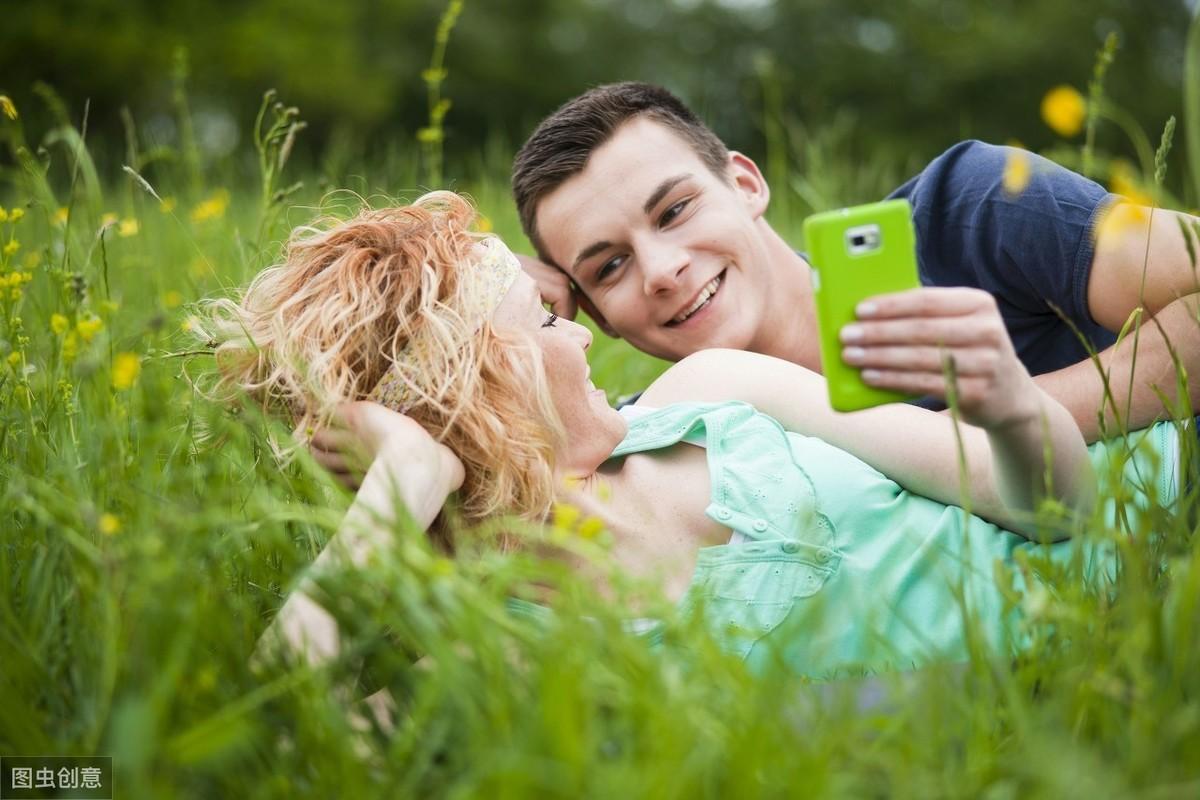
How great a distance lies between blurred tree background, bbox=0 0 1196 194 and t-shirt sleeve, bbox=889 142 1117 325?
1169 cm

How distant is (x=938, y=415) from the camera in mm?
1856

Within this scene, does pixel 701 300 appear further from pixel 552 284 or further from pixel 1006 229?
pixel 1006 229

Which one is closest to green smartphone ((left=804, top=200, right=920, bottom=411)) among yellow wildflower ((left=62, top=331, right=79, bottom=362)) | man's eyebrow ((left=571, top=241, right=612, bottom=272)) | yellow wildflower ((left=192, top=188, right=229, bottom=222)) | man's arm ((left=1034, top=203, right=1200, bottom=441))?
man's arm ((left=1034, top=203, right=1200, bottom=441))

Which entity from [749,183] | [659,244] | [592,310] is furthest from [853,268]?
[749,183]

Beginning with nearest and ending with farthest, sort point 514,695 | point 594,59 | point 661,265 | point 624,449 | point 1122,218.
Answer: point 1122,218, point 514,695, point 624,449, point 661,265, point 594,59

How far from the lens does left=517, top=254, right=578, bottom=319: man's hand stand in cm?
267

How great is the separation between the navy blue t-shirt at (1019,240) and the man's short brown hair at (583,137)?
2.07 feet

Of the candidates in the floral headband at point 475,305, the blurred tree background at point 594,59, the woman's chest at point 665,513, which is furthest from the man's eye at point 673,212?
the blurred tree background at point 594,59

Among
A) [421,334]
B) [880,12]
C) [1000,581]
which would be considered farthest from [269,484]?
[880,12]

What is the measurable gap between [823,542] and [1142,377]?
29.3 inches

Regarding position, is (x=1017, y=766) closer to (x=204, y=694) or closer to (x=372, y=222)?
(x=204, y=694)

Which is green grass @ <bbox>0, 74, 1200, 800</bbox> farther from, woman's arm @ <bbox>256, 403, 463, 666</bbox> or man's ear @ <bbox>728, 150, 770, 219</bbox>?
man's ear @ <bbox>728, 150, 770, 219</bbox>

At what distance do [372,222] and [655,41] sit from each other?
812 inches

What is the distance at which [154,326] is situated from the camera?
4.04 ft
